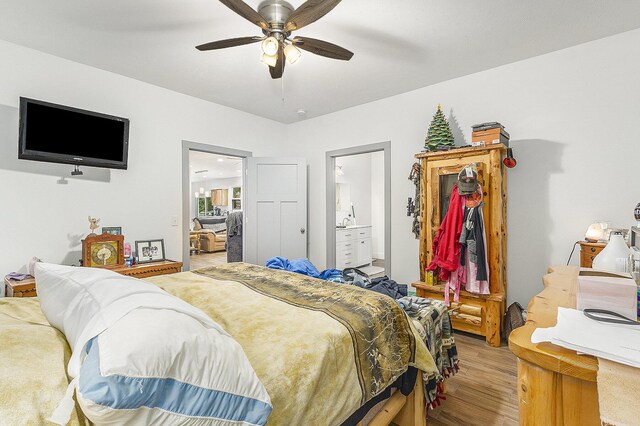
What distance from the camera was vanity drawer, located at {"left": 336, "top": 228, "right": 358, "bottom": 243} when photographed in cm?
548

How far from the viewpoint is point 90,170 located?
3049 millimetres

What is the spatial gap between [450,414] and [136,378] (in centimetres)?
195

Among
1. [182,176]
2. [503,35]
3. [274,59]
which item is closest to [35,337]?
[274,59]

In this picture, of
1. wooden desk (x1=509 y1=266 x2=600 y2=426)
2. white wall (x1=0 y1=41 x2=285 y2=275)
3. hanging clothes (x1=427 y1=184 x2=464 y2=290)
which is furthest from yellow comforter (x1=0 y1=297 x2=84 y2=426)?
hanging clothes (x1=427 y1=184 x2=464 y2=290)

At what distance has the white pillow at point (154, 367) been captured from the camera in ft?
1.86

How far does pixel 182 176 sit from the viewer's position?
12.2 ft

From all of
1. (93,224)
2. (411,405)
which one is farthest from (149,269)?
(411,405)

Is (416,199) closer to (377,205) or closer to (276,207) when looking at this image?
(276,207)

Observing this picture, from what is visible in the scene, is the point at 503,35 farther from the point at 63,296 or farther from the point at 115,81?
the point at 115,81

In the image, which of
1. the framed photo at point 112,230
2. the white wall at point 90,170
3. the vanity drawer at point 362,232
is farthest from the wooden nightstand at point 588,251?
the framed photo at point 112,230

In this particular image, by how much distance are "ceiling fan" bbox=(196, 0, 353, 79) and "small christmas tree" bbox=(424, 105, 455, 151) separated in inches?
54.6

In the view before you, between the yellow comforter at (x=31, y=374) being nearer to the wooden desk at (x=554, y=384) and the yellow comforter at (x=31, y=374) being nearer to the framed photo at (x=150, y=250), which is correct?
the wooden desk at (x=554, y=384)

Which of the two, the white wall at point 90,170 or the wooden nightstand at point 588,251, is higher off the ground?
the white wall at point 90,170

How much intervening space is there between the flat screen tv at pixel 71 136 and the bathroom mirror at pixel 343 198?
163 inches
